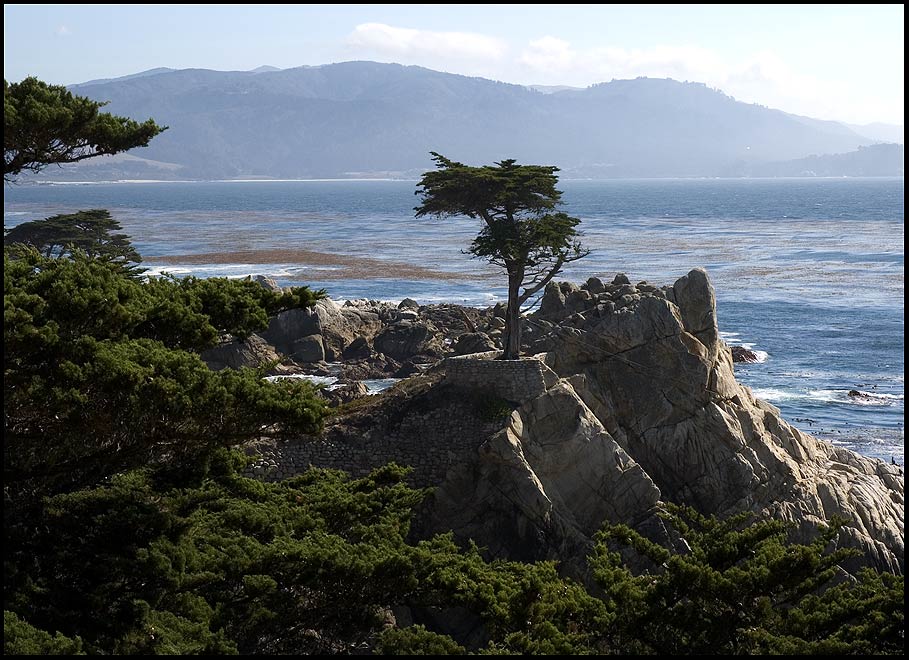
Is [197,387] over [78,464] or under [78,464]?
over

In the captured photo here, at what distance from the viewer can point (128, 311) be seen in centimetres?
1183

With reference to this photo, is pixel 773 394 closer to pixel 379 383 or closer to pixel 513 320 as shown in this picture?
pixel 379 383

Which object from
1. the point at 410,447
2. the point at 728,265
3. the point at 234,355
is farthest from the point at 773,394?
the point at 728,265

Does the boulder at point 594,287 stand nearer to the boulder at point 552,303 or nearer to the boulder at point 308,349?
the boulder at point 552,303

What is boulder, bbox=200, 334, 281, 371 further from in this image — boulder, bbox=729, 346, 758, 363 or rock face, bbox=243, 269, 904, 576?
boulder, bbox=729, 346, 758, 363

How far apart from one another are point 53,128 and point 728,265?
68557mm

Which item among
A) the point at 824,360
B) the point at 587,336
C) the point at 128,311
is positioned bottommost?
the point at 824,360

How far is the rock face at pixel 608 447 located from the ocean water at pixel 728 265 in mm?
9610

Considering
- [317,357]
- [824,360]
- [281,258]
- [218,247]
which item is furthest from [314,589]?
[218,247]

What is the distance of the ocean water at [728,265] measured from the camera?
1629 inches

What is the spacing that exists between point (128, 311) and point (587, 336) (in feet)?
50.2

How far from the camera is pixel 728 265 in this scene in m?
76.6

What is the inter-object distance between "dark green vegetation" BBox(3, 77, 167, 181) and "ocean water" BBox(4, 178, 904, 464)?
26.2m

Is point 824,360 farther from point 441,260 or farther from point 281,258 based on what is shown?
point 281,258
